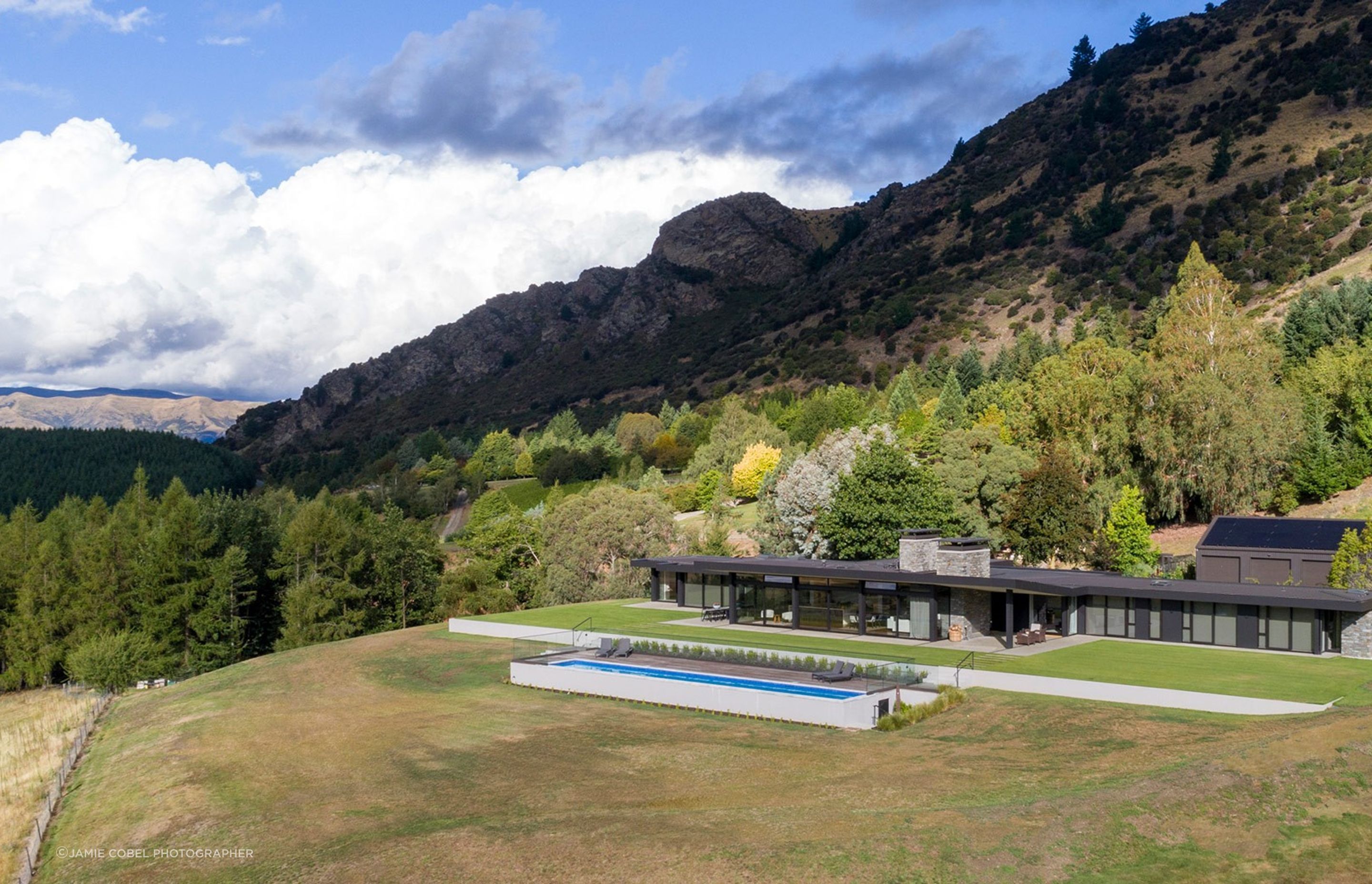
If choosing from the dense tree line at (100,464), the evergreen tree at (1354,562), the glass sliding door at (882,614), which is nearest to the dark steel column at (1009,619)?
the glass sliding door at (882,614)

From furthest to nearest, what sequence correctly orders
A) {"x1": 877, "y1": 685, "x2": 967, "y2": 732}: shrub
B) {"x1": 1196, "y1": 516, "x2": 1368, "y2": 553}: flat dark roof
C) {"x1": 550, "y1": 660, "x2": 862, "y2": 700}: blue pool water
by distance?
{"x1": 1196, "y1": 516, "x2": 1368, "y2": 553}: flat dark roof → {"x1": 550, "y1": 660, "x2": 862, "y2": 700}: blue pool water → {"x1": 877, "y1": 685, "x2": 967, "y2": 732}: shrub

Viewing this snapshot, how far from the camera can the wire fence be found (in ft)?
74.8

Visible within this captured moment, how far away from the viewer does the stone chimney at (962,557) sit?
132 ft

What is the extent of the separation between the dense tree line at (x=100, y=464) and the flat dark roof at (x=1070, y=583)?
416 feet

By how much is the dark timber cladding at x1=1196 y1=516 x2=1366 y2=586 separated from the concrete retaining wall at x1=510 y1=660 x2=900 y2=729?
22.9 meters

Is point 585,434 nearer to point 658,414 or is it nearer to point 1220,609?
point 658,414

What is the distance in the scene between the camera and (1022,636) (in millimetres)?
38969

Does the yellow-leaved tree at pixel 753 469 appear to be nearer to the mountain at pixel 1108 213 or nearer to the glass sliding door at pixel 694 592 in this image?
the glass sliding door at pixel 694 592

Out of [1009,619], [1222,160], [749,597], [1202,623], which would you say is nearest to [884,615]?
[1009,619]

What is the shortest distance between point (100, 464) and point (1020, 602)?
164 meters

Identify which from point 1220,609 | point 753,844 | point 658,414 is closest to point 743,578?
point 1220,609

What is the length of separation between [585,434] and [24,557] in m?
100

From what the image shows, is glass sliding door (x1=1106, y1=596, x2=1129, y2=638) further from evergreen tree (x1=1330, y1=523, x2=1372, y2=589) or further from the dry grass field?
the dry grass field

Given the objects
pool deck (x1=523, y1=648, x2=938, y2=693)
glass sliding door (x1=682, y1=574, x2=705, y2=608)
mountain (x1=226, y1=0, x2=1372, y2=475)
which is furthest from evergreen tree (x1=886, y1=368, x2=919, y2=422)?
pool deck (x1=523, y1=648, x2=938, y2=693)
